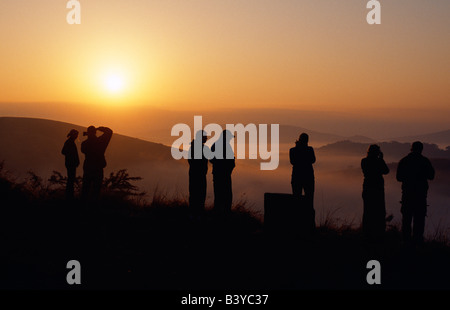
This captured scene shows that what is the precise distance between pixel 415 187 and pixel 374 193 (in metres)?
0.92

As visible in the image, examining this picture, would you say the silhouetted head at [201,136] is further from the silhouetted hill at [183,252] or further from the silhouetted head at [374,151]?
the silhouetted head at [374,151]

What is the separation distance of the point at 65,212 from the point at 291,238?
19.3 feet

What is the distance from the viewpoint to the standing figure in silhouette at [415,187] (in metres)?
11.5

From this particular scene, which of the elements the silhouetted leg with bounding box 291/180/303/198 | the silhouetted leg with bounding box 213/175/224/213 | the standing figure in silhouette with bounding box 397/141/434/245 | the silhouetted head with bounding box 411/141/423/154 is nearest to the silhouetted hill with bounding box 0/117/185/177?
the silhouetted leg with bounding box 213/175/224/213

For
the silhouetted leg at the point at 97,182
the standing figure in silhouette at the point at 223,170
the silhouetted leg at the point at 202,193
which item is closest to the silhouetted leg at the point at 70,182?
the silhouetted leg at the point at 97,182

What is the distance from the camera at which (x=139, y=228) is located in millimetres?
12508

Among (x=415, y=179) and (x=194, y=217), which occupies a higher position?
(x=415, y=179)

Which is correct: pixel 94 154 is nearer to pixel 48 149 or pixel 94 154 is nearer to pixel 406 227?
pixel 406 227

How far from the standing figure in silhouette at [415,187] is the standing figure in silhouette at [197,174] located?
474 centimetres

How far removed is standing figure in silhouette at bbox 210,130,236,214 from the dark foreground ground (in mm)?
417

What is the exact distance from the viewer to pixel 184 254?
10977mm

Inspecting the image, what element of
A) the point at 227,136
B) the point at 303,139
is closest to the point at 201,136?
the point at 227,136
